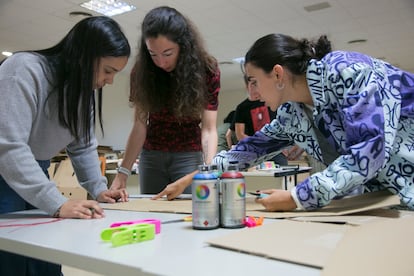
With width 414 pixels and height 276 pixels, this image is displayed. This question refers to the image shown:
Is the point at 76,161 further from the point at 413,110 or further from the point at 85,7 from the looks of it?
the point at 85,7

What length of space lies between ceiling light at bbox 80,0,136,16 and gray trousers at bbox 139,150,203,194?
319 cm

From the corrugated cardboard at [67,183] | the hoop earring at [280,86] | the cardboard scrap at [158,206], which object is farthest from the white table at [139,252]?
the corrugated cardboard at [67,183]

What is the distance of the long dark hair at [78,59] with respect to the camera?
105 cm

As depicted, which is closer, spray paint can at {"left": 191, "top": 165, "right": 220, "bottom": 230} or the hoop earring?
spray paint can at {"left": 191, "top": 165, "right": 220, "bottom": 230}

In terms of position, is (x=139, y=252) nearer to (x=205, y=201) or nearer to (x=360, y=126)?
(x=205, y=201)

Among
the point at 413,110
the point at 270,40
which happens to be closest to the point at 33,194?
the point at 270,40

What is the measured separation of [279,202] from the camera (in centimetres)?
90

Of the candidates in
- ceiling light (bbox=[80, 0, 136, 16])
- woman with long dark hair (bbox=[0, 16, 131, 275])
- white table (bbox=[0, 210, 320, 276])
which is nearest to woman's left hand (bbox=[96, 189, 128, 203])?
woman with long dark hair (bbox=[0, 16, 131, 275])

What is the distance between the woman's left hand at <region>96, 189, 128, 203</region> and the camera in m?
1.24

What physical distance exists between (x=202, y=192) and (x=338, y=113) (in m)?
0.43

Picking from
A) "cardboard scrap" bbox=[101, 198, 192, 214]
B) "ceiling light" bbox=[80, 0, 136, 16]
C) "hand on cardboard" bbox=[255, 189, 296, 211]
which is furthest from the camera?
"ceiling light" bbox=[80, 0, 136, 16]

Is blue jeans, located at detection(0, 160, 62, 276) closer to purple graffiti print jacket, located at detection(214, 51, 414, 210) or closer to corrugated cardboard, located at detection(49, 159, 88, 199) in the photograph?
purple graffiti print jacket, located at detection(214, 51, 414, 210)

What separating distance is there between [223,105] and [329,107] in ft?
28.5

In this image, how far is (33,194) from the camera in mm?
896
